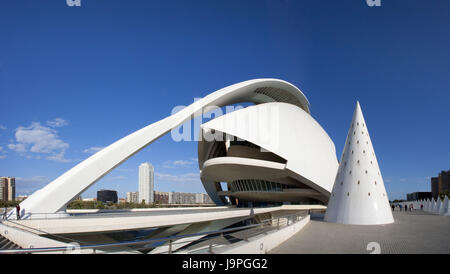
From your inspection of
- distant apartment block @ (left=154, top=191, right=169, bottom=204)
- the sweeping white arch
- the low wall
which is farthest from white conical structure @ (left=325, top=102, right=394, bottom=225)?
distant apartment block @ (left=154, top=191, right=169, bottom=204)

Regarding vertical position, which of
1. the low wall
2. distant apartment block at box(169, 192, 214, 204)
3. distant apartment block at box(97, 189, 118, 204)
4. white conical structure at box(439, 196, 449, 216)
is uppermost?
the low wall

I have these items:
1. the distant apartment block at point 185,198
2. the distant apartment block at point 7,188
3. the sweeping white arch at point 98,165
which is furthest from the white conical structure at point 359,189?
the distant apartment block at point 185,198

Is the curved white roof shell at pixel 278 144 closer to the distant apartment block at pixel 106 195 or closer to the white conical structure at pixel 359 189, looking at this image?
the white conical structure at pixel 359 189

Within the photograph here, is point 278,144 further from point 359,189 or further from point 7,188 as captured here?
point 7,188

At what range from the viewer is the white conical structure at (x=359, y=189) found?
13.1 m

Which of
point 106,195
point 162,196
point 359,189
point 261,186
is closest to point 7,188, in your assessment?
point 106,195

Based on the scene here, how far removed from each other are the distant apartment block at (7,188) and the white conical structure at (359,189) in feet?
176

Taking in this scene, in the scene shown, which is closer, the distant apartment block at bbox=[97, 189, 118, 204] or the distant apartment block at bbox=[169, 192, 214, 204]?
the distant apartment block at bbox=[97, 189, 118, 204]

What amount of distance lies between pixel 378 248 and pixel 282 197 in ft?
76.9

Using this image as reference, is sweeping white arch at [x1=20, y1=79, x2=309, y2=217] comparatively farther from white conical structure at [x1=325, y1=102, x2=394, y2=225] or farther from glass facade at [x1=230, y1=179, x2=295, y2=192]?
glass facade at [x1=230, y1=179, x2=295, y2=192]

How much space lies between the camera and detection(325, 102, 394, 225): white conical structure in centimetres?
1314

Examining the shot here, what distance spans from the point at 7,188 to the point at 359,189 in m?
56.2

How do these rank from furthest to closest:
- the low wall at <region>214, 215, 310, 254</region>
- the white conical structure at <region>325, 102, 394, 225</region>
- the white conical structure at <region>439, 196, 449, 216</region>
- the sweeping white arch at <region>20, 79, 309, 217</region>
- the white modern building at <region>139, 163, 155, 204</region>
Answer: the white modern building at <region>139, 163, 155, 204</region>, the white conical structure at <region>439, 196, 449, 216</region>, the white conical structure at <region>325, 102, 394, 225</region>, the sweeping white arch at <region>20, 79, 309, 217</region>, the low wall at <region>214, 215, 310, 254</region>

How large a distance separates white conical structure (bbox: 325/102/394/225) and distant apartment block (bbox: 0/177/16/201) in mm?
53780
